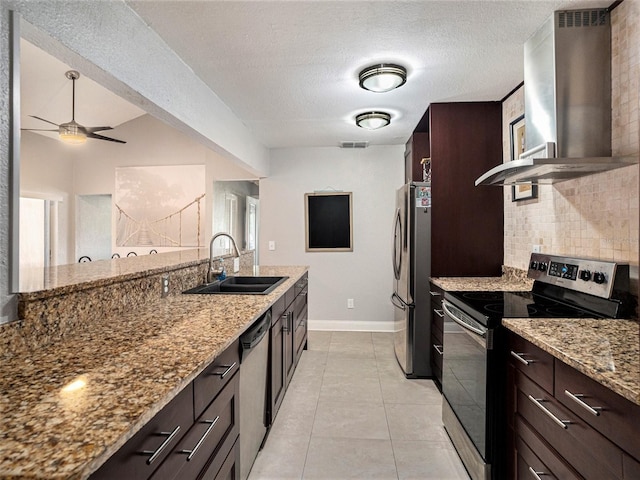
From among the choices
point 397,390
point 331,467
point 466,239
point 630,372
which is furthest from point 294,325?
point 630,372

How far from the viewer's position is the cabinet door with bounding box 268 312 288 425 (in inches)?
85.5

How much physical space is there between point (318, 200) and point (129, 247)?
342 centimetres

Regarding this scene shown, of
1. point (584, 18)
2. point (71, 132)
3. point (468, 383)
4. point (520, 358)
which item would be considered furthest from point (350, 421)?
point (71, 132)

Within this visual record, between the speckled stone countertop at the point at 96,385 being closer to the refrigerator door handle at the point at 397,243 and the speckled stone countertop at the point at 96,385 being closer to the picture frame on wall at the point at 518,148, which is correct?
the refrigerator door handle at the point at 397,243

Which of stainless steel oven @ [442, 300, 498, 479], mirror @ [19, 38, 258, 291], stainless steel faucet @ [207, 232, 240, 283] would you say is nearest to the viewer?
stainless steel oven @ [442, 300, 498, 479]

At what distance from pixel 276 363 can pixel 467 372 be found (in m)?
1.14

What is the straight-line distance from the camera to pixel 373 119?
333 cm

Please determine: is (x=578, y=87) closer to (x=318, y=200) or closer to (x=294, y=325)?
(x=294, y=325)

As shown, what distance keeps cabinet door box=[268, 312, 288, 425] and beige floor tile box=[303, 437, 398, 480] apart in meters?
0.33

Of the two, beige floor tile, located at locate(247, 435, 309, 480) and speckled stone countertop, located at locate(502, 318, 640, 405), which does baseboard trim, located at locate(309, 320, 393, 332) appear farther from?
speckled stone countertop, located at locate(502, 318, 640, 405)

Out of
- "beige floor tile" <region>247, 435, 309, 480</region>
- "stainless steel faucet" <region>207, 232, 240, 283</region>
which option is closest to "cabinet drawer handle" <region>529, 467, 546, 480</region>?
"beige floor tile" <region>247, 435, 309, 480</region>

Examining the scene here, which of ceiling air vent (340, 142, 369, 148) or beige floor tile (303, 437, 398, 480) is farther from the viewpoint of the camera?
ceiling air vent (340, 142, 369, 148)

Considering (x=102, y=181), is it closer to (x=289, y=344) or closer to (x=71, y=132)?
(x=71, y=132)

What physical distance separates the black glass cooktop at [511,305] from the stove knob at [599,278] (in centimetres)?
16
